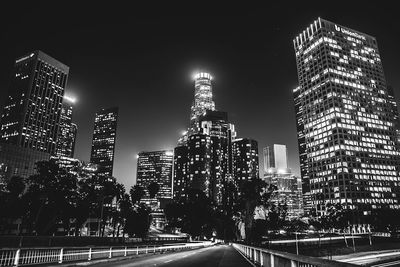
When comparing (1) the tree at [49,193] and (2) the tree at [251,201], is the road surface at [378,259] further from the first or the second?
(1) the tree at [49,193]

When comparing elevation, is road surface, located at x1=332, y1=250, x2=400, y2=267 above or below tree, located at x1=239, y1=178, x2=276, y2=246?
below

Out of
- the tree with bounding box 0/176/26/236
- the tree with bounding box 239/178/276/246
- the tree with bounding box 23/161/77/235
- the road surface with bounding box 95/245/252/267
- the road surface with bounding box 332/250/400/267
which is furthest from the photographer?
the tree with bounding box 0/176/26/236

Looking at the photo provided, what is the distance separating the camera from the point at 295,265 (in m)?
10.1

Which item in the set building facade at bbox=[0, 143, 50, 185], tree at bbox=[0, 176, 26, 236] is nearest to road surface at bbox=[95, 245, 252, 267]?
tree at bbox=[0, 176, 26, 236]

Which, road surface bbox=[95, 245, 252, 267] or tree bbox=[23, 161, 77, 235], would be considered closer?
road surface bbox=[95, 245, 252, 267]

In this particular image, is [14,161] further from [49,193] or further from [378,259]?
[378,259]

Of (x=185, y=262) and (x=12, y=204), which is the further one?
(x=12, y=204)

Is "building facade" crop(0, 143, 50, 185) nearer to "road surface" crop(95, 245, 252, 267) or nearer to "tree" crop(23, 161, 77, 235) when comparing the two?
"tree" crop(23, 161, 77, 235)

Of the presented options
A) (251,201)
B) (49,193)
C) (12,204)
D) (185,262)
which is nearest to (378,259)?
(251,201)

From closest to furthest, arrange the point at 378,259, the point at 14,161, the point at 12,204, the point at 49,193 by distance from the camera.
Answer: the point at 378,259, the point at 49,193, the point at 12,204, the point at 14,161

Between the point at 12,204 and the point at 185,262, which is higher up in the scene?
the point at 12,204

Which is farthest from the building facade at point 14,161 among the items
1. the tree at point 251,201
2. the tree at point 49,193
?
the tree at point 251,201

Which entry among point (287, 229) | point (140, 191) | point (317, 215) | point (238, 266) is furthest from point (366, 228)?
point (238, 266)

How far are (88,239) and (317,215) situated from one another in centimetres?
17521
